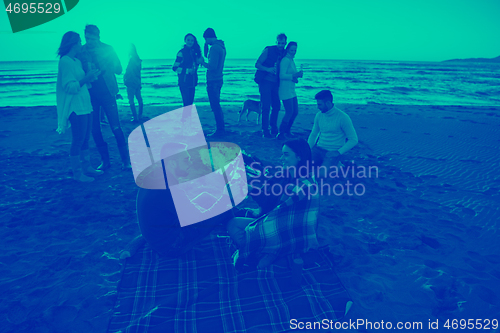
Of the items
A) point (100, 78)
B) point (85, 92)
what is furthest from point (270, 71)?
point (85, 92)

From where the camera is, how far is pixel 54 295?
270 cm

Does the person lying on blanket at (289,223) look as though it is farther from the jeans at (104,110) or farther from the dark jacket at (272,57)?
the dark jacket at (272,57)

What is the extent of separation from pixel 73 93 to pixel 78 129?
0.56 meters

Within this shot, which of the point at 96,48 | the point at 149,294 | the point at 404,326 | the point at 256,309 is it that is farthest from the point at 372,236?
the point at 96,48

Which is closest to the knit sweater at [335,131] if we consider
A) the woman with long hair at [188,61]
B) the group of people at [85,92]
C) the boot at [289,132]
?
the boot at [289,132]

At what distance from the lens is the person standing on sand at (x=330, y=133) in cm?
487

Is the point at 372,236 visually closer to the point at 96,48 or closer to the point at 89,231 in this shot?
the point at 89,231

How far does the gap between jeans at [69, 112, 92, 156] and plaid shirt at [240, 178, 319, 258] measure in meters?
3.38

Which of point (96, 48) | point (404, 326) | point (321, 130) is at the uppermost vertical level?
point (96, 48)

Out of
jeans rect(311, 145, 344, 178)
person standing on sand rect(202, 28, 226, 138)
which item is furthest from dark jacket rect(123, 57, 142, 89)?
jeans rect(311, 145, 344, 178)

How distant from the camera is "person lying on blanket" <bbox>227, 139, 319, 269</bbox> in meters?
2.73

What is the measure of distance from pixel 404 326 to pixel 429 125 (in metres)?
9.36

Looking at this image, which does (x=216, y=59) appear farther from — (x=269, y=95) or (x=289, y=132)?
(x=289, y=132)

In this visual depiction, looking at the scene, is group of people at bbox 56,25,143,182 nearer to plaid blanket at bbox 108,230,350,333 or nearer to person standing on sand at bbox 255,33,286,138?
plaid blanket at bbox 108,230,350,333
